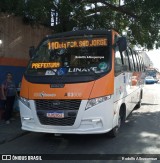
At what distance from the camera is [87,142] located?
8359 millimetres

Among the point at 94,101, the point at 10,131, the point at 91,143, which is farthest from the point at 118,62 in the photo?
the point at 10,131

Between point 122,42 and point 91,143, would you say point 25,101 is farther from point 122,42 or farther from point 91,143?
point 122,42

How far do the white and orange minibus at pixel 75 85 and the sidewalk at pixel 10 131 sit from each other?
107 cm

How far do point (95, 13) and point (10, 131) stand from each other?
25.9 ft

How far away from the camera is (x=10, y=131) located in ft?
31.9

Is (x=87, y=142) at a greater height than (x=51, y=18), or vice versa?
(x=51, y=18)

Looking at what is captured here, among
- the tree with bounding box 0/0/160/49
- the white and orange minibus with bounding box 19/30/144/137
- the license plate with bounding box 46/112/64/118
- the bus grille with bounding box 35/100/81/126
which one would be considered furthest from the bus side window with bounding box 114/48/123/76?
the tree with bounding box 0/0/160/49

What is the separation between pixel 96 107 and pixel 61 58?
161 centimetres

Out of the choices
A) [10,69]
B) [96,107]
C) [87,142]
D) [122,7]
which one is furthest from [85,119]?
[122,7]

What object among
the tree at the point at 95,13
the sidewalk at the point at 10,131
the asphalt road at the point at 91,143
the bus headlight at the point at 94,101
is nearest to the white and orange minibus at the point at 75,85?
the bus headlight at the point at 94,101

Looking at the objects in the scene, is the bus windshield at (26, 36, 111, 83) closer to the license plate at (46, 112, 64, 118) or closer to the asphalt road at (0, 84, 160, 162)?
the license plate at (46, 112, 64, 118)

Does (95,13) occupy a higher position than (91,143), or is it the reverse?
(95,13)

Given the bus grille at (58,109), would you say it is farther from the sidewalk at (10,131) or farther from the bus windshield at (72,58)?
the sidewalk at (10,131)

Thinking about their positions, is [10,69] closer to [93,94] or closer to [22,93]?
[22,93]
